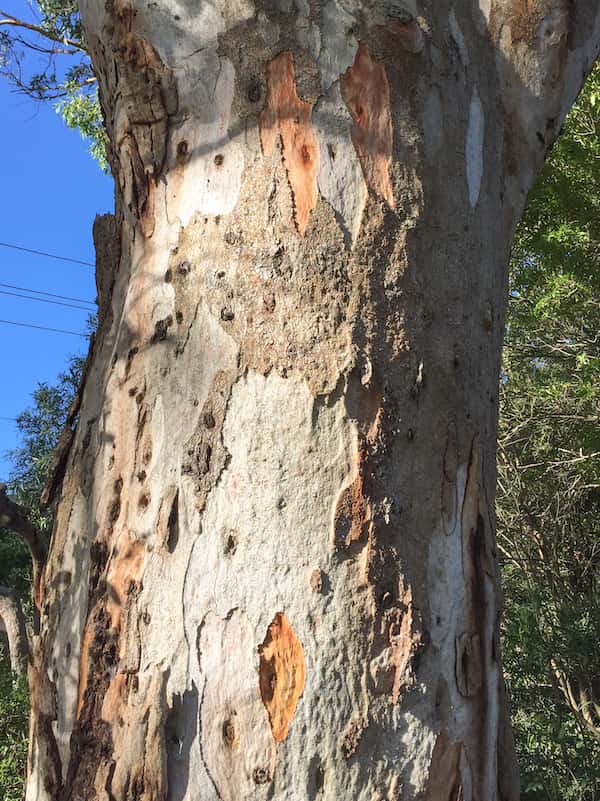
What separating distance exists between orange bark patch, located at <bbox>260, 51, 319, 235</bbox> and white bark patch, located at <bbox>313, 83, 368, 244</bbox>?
17 millimetres

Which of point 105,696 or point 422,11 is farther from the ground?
point 422,11

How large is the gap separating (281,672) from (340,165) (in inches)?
34.8

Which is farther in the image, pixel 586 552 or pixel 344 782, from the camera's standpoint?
pixel 586 552

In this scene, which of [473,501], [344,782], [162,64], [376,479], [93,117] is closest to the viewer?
[344,782]

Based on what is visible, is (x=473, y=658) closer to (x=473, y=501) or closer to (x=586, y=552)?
(x=473, y=501)

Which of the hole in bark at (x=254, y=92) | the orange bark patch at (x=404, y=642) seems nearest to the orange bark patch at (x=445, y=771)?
the orange bark patch at (x=404, y=642)

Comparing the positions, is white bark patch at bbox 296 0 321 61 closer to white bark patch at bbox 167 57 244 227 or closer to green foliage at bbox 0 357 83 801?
white bark patch at bbox 167 57 244 227

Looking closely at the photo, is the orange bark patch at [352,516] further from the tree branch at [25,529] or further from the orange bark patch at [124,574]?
the tree branch at [25,529]

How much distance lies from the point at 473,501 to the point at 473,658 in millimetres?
272

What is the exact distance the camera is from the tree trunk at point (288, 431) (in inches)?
46.9

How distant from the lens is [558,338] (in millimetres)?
9109

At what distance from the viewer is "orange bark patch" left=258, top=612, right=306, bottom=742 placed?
3.83 feet

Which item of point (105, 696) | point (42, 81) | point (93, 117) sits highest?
point (42, 81)

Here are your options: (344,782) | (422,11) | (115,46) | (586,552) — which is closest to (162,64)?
(115,46)
